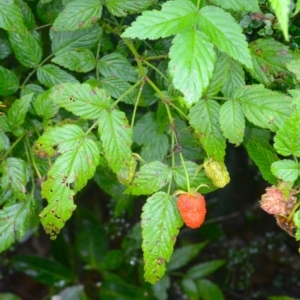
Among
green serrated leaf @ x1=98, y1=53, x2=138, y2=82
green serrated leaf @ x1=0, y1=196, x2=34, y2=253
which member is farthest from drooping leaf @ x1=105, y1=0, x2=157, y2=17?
green serrated leaf @ x1=0, y1=196, x2=34, y2=253

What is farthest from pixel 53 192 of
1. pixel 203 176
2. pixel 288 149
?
pixel 288 149

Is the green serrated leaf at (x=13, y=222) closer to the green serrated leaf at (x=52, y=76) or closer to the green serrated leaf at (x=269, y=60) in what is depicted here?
the green serrated leaf at (x=52, y=76)

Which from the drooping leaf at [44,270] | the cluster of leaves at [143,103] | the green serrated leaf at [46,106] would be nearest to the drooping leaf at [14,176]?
the cluster of leaves at [143,103]

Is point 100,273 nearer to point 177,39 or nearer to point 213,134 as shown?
point 213,134

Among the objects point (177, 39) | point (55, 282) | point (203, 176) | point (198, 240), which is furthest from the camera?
point (198, 240)

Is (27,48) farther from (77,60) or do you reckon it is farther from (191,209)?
(191,209)

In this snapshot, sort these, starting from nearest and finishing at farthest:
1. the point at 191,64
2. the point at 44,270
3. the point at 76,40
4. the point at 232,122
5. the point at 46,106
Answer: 1. the point at 191,64
2. the point at 232,122
3. the point at 46,106
4. the point at 76,40
5. the point at 44,270

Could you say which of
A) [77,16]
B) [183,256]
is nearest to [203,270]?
[183,256]
